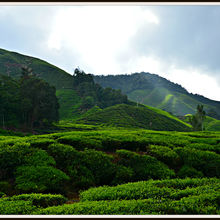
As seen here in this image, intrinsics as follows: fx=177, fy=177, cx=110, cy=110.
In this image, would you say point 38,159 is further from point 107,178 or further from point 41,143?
point 107,178

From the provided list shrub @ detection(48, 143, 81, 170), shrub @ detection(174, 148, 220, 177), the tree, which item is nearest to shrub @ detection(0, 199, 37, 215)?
shrub @ detection(48, 143, 81, 170)

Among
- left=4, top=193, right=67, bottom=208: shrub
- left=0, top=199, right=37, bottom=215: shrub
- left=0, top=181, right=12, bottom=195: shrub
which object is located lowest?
left=0, top=181, right=12, bottom=195: shrub

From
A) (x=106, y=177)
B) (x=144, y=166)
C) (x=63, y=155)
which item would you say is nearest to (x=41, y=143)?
(x=63, y=155)

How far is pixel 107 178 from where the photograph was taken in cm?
1254

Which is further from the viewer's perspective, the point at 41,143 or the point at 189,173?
the point at 41,143

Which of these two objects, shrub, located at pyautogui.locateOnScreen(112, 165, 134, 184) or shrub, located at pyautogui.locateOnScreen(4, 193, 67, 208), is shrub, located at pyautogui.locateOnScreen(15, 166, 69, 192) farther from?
shrub, located at pyautogui.locateOnScreen(112, 165, 134, 184)

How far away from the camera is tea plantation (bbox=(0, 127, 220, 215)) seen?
24.8 feet

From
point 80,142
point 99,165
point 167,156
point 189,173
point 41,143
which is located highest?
point 80,142

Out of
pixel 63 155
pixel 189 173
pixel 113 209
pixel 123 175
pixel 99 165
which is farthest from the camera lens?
pixel 63 155

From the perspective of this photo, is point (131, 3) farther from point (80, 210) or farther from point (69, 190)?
point (69, 190)

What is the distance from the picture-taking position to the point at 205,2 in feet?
32.0

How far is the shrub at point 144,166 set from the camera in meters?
12.5

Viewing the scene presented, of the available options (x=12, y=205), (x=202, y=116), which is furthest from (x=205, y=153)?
(x=202, y=116)

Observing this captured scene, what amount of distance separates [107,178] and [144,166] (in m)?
2.93
